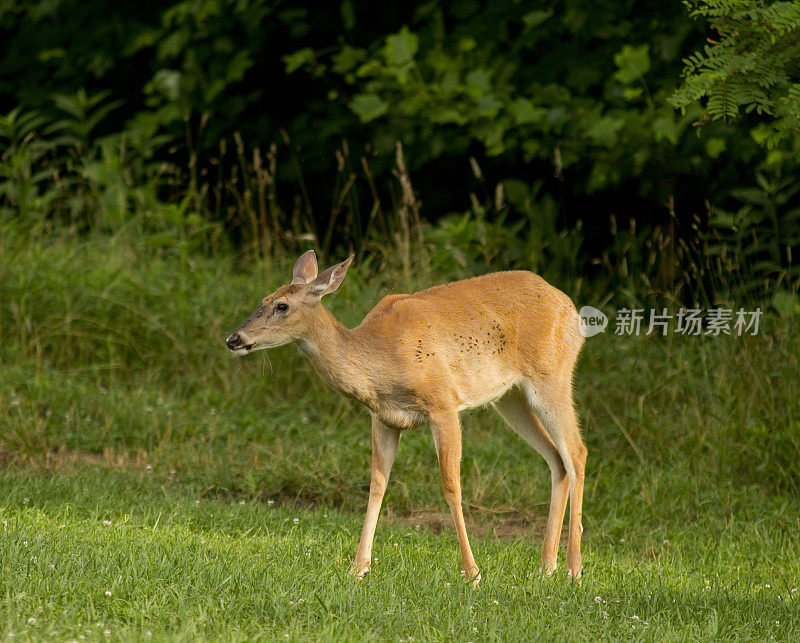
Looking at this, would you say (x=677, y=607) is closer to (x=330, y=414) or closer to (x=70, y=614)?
(x=70, y=614)

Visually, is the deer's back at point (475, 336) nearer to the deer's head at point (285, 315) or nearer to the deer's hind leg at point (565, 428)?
the deer's hind leg at point (565, 428)

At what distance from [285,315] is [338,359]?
32cm

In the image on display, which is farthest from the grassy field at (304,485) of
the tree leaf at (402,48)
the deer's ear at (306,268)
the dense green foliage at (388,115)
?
the tree leaf at (402,48)

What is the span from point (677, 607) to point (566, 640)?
31.6 inches

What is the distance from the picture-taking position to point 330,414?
8.27 meters

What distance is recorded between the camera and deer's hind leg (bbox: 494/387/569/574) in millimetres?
5820

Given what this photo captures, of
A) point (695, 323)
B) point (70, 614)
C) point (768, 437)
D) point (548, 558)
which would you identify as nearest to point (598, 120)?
point (695, 323)

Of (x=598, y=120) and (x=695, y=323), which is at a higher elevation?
(x=598, y=120)

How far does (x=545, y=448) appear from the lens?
6133 mm

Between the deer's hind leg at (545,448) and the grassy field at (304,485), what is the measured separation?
19 centimetres

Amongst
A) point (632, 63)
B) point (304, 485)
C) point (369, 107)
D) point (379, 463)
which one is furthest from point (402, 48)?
point (379, 463)

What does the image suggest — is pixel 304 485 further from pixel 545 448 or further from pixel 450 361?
pixel 450 361

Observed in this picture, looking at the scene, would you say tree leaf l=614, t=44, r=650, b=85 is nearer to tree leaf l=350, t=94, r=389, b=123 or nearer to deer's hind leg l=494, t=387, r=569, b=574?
tree leaf l=350, t=94, r=389, b=123

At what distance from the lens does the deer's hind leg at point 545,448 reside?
5820 mm
